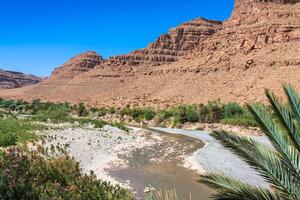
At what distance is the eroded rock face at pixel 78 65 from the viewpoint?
140 m

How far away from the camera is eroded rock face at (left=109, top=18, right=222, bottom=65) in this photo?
367 ft

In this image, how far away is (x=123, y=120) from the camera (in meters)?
49.2

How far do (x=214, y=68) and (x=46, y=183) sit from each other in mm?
67179

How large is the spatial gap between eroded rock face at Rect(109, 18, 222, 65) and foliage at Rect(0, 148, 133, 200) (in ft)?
329

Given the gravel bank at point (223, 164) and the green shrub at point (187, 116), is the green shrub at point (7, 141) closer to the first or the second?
the gravel bank at point (223, 164)

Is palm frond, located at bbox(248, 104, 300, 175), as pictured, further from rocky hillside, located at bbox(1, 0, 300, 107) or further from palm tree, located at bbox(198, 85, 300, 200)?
rocky hillside, located at bbox(1, 0, 300, 107)

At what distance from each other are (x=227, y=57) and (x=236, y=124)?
40.2 meters

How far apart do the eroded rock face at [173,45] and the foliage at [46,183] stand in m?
100

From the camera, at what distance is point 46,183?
8797 millimetres

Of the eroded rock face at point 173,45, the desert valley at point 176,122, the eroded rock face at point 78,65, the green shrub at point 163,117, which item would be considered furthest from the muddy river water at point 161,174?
the eroded rock face at point 78,65

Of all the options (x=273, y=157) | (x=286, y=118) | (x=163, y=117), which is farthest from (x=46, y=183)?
(x=163, y=117)

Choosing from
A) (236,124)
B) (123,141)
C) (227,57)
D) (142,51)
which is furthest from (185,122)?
(142,51)

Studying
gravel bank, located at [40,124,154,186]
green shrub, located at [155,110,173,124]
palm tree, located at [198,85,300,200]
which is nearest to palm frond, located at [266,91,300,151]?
palm tree, located at [198,85,300,200]

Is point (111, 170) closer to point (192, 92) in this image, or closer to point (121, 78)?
point (192, 92)
